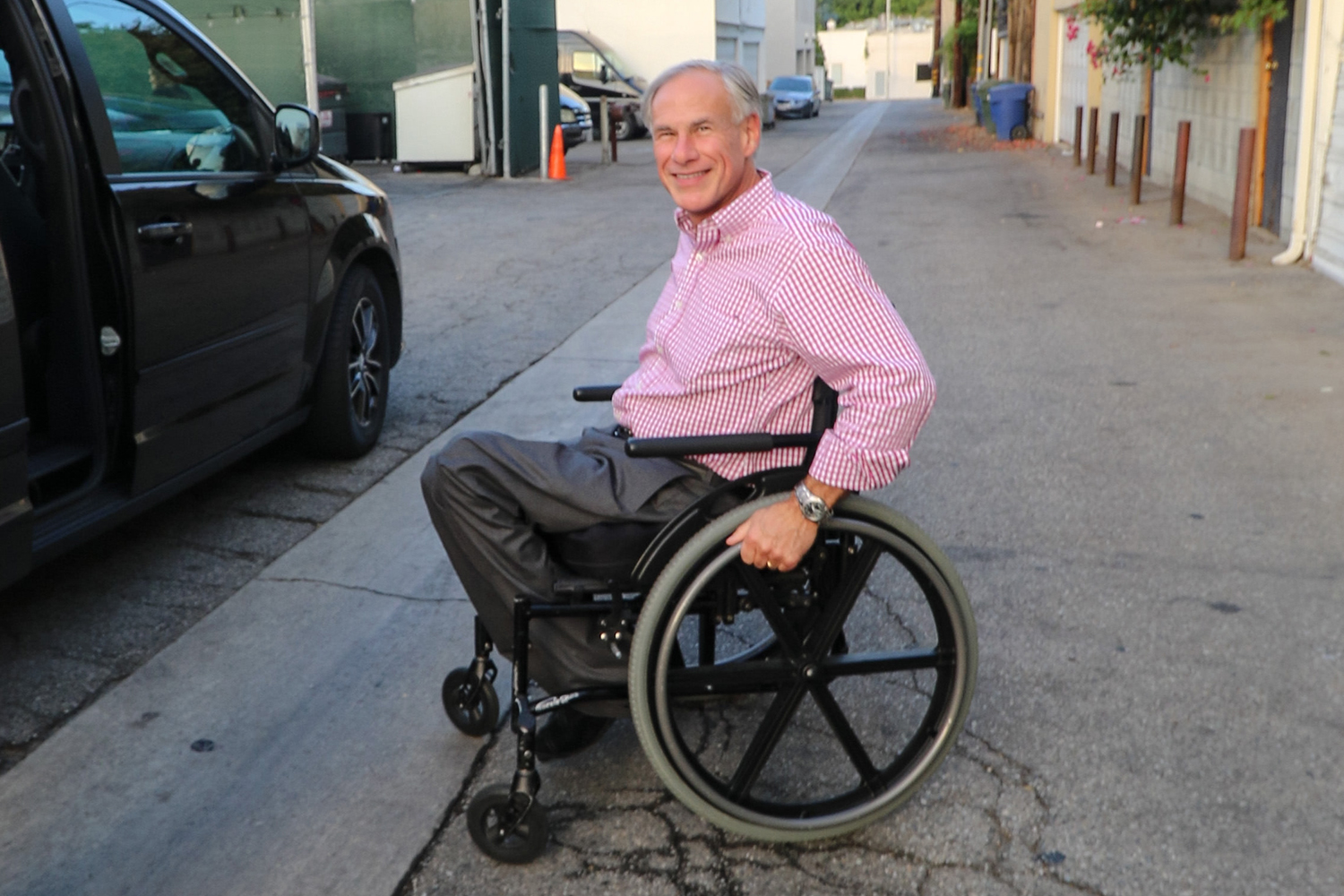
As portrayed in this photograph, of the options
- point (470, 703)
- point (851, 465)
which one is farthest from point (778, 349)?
point (470, 703)

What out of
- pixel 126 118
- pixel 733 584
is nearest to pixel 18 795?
pixel 733 584

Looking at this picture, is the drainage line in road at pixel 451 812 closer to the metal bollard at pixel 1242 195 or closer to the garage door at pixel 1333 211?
the garage door at pixel 1333 211

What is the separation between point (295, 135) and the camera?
492 cm

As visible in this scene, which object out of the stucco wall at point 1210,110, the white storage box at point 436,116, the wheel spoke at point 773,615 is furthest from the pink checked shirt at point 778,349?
the white storage box at point 436,116

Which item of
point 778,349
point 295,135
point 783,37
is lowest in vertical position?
point 778,349

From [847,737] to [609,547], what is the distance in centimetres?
59

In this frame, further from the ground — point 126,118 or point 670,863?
point 126,118

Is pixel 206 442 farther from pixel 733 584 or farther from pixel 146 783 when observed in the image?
pixel 733 584

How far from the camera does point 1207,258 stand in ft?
34.8

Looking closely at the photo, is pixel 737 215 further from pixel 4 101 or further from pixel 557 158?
pixel 557 158

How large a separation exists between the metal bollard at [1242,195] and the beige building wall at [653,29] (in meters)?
30.0

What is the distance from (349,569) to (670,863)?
77.6 inches

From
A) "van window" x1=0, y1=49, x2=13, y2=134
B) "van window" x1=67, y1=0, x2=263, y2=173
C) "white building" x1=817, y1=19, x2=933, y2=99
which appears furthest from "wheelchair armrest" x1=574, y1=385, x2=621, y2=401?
"white building" x1=817, y1=19, x2=933, y2=99

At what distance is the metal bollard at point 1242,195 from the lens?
400 inches
